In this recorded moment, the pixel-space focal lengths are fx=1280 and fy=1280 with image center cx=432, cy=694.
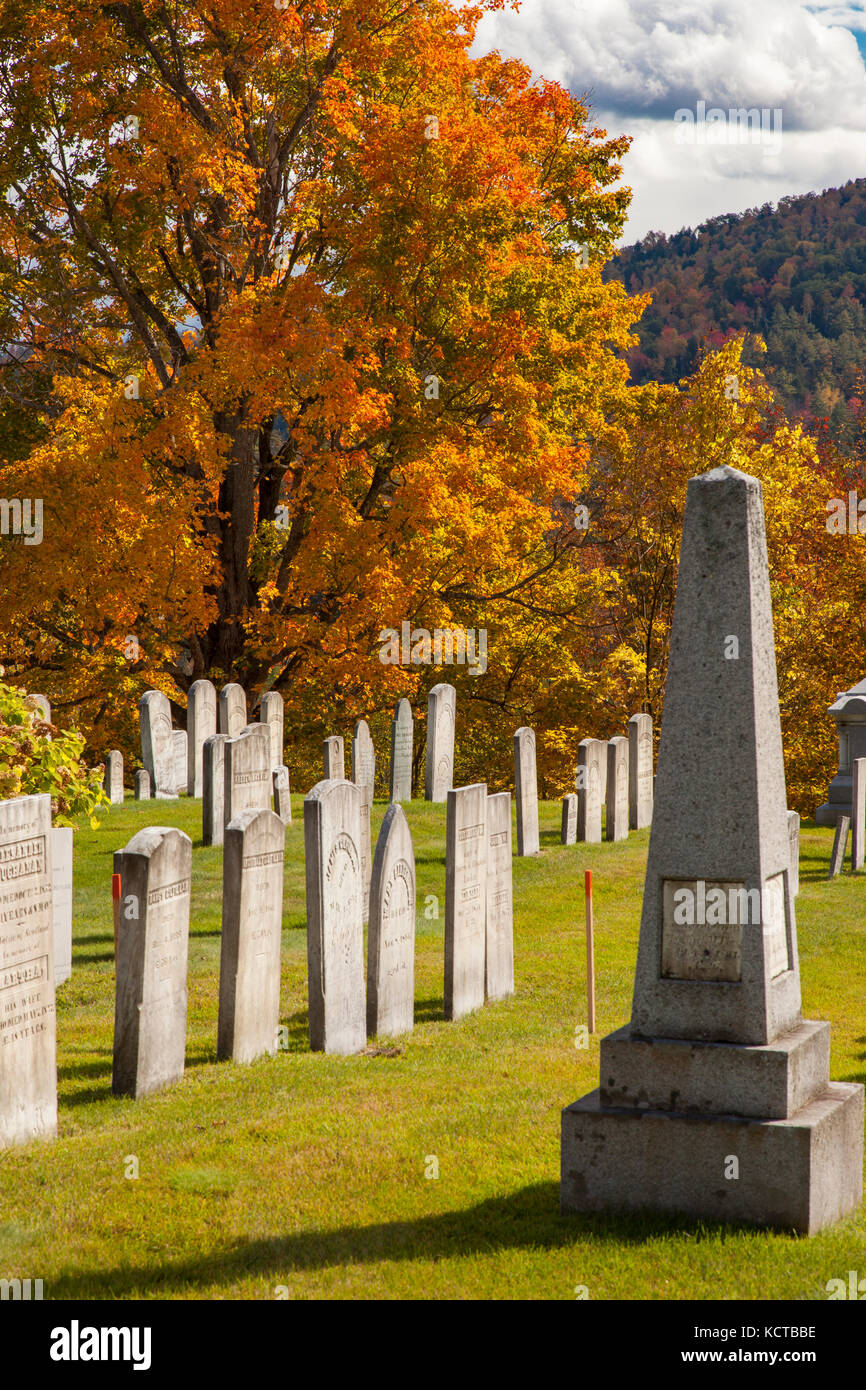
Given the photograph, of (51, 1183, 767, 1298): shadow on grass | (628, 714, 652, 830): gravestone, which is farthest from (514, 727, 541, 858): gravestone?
(51, 1183, 767, 1298): shadow on grass

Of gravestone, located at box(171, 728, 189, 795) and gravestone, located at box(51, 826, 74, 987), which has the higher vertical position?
gravestone, located at box(171, 728, 189, 795)

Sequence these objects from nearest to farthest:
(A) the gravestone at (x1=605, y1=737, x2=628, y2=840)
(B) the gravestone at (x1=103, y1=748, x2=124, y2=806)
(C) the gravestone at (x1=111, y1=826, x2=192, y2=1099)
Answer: (C) the gravestone at (x1=111, y1=826, x2=192, y2=1099), (A) the gravestone at (x1=605, y1=737, x2=628, y2=840), (B) the gravestone at (x1=103, y1=748, x2=124, y2=806)

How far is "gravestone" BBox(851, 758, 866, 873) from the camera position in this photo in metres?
14.6

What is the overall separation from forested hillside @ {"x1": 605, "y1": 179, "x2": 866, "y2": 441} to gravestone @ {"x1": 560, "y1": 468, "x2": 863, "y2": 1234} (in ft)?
219

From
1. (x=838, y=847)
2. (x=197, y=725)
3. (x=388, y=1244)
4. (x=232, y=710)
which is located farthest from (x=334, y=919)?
(x=197, y=725)

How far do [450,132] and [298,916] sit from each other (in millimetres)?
12461

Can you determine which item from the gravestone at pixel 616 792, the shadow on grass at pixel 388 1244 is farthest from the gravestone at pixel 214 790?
the shadow on grass at pixel 388 1244

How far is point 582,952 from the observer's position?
35.0 feet

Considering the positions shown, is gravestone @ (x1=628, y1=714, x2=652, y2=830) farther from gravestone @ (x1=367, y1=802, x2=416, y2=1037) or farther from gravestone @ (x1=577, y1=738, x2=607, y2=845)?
gravestone @ (x1=367, y1=802, x2=416, y2=1037)

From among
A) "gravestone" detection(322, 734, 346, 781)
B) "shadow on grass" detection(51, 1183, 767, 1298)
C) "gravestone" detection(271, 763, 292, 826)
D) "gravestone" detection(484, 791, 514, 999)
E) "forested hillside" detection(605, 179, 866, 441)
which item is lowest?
"shadow on grass" detection(51, 1183, 767, 1298)

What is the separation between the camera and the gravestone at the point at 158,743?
18.1 m

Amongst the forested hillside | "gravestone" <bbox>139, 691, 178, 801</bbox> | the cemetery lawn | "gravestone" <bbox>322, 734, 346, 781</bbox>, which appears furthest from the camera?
the forested hillside

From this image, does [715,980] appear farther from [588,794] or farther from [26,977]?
[588,794]

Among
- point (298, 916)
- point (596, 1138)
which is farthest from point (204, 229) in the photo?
point (596, 1138)
